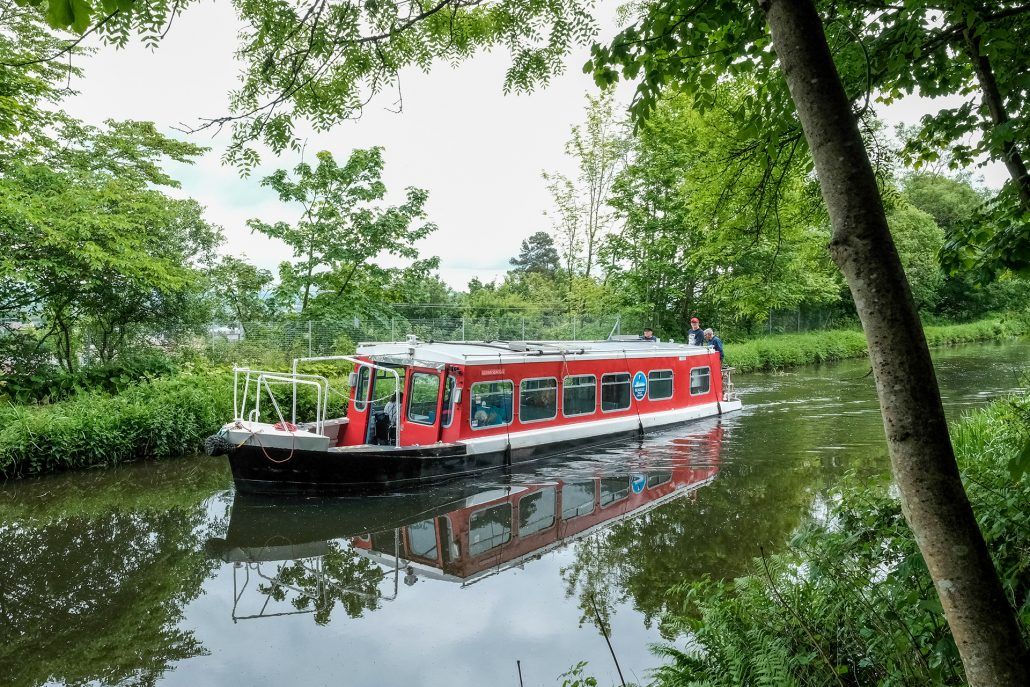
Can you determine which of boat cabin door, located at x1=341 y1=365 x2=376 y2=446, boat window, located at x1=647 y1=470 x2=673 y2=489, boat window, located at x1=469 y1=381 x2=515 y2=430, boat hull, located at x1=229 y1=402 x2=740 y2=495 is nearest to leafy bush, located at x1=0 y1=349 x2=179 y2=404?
boat cabin door, located at x1=341 y1=365 x2=376 y2=446

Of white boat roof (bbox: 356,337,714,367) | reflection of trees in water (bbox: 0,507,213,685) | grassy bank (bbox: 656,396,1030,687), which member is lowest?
reflection of trees in water (bbox: 0,507,213,685)

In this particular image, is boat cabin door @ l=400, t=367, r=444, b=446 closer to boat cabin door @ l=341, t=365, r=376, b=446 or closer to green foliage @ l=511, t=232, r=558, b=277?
boat cabin door @ l=341, t=365, r=376, b=446

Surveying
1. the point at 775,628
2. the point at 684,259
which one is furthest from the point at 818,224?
the point at 684,259

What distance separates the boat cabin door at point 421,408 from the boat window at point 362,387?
0.87m

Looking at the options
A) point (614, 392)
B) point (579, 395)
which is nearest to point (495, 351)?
point (579, 395)

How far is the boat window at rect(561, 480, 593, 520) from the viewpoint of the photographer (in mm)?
9594

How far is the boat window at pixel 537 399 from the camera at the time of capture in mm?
12266

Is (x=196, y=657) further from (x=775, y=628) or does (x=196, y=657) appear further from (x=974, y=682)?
(x=974, y=682)

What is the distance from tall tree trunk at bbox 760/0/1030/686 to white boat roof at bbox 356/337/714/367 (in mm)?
8982

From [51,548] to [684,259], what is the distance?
22885mm

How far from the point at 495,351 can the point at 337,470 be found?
3.54 metres

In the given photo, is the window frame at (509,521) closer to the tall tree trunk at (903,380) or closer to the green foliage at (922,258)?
the tall tree trunk at (903,380)

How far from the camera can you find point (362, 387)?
12.0 metres

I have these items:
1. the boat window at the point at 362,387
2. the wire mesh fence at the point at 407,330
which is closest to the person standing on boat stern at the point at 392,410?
the boat window at the point at 362,387
